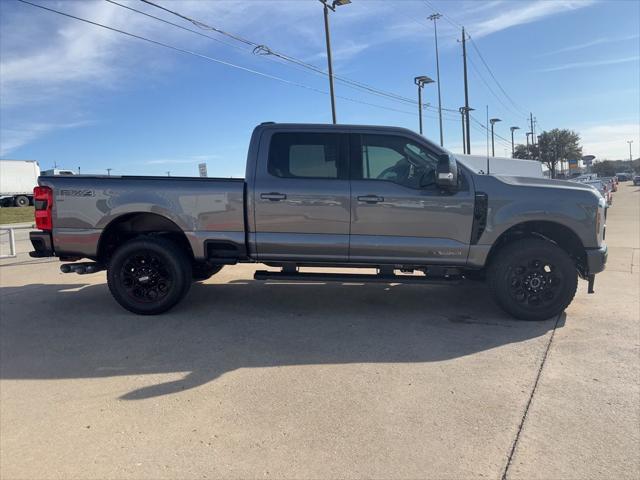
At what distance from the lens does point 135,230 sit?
18.8ft

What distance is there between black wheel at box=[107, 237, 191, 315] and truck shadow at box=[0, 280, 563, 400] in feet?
0.66

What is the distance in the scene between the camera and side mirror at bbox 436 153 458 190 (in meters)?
4.92

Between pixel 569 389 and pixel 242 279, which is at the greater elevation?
pixel 242 279

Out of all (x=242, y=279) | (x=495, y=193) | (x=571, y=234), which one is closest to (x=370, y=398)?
(x=495, y=193)

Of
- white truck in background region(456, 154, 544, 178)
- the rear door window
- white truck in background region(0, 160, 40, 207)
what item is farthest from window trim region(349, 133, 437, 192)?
white truck in background region(0, 160, 40, 207)

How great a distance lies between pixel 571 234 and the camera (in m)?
5.31

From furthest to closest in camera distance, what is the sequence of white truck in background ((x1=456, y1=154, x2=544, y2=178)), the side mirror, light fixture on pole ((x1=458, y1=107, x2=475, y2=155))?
light fixture on pole ((x1=458, y1=107, x2=475, y2=155)), white truck in background ((x1=456, y1=154, x2=544, y2=178)), the side mirror

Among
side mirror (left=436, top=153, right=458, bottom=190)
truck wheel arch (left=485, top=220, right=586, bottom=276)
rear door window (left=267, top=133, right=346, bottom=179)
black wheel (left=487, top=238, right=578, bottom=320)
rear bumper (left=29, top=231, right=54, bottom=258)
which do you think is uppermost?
rear door window (left=267, top=133, right=346, bottom=179)

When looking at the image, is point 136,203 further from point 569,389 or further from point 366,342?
point 569,389

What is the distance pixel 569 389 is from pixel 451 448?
136cm

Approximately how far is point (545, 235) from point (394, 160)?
1.94 metres

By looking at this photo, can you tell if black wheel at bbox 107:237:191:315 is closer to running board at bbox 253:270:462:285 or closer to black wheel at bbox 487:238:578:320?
running board at bbox 253:270:462:285

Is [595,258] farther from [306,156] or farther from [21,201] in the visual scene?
[21,201]

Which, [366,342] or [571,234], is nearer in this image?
[366,342]
